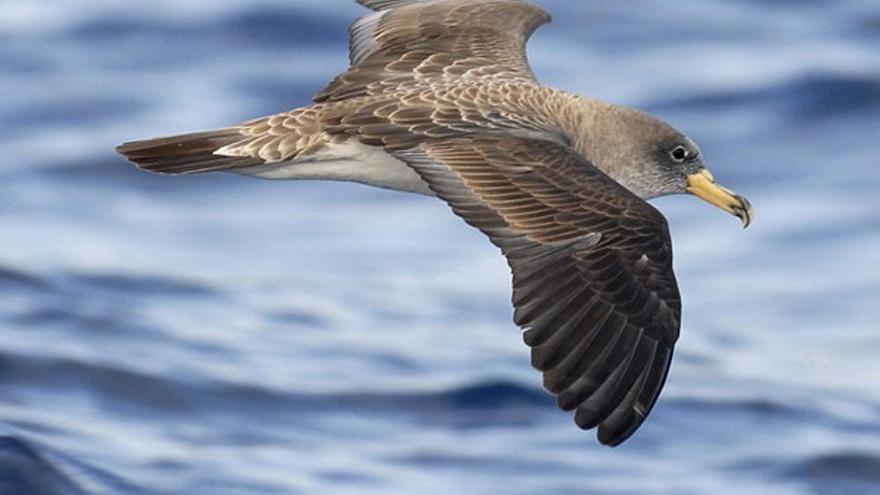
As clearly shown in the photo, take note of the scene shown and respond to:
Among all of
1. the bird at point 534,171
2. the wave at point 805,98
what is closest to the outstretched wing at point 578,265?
the bird at point 534,171

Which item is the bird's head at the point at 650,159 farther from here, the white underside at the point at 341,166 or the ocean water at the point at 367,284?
the ocean water at the point at 367,284

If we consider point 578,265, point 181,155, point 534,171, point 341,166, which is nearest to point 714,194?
point 534,171

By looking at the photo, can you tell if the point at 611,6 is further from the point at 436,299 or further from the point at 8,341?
the point at 8,341

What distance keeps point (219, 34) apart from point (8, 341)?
6.28 meters

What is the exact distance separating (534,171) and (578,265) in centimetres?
43

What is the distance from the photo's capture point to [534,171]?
29.3ft

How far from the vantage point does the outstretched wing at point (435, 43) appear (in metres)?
10.1

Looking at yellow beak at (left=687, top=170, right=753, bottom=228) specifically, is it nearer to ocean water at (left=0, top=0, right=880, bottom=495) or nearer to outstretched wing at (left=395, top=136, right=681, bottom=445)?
outstretched wing at (left=395, top=136, right=681, bottom=445)

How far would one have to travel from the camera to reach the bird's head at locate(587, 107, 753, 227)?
9.77 meters

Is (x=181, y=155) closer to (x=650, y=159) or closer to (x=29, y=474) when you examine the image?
(x=650, y=159)

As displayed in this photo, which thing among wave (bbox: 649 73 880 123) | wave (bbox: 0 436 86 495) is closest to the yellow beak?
wave (bbox: 0 436 86 495)

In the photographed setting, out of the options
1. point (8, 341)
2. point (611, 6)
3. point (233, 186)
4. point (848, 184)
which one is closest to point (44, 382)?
point (8, 341)

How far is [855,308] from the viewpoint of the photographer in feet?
53.6

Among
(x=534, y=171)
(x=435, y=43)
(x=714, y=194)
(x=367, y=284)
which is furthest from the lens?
(x=367, y=284)
